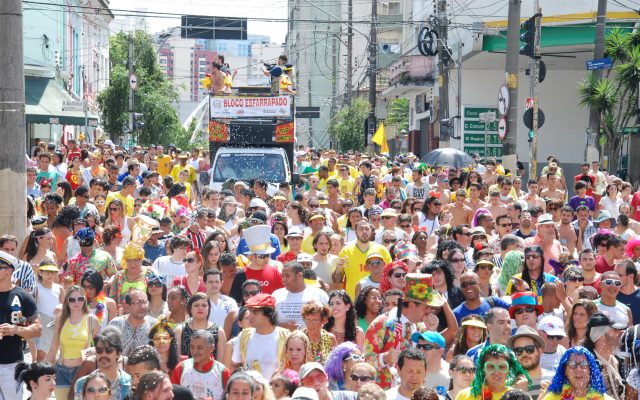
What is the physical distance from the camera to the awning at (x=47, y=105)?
130 ft

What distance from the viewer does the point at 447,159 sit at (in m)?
21.5

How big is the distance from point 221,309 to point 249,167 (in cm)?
1102

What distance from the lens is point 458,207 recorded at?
1534 centimetres

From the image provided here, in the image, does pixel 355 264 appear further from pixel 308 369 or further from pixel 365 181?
pixel 365 181

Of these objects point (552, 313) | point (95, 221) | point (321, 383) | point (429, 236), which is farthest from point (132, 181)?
point (321, 383)

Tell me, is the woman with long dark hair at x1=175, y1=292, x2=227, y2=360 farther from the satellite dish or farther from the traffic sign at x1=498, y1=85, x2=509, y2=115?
the satellite dish

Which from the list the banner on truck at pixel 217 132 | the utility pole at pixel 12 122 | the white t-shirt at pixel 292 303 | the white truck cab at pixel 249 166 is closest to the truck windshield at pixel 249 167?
the white truck cab at pixel 249 166

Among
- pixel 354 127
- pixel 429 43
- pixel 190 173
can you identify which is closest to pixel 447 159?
pixel 190 173

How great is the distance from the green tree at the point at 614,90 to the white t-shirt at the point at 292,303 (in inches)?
803

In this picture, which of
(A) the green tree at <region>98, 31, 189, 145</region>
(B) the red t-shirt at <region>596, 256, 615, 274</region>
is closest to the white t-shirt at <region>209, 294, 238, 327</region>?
(B) the red t-shirt at <region>596, 256, 615, 274</region>

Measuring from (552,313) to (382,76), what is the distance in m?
65.1

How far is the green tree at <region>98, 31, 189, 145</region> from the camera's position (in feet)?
179

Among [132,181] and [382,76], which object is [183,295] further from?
[382,76]

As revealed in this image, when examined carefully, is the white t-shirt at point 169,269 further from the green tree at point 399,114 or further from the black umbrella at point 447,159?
the green tree at point 399,114
